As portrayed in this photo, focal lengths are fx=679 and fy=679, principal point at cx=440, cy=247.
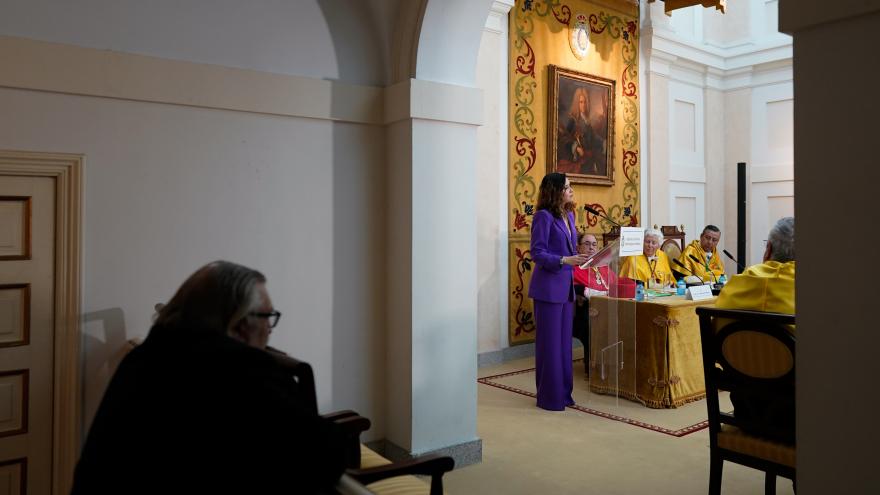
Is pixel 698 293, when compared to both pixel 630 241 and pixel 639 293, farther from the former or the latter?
pixel 630 241

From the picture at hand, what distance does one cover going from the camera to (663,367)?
549 centimetres

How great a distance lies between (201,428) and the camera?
157cm

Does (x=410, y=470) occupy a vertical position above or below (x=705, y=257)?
below

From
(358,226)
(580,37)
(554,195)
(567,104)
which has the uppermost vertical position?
(580,37)

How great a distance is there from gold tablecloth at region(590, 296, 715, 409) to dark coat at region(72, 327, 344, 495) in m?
4.23

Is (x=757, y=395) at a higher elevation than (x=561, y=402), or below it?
higher

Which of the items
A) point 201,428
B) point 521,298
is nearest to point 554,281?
point 521,298

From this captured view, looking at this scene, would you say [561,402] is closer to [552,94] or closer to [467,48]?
[467,48]

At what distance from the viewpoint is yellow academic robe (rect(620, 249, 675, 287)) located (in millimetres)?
7156

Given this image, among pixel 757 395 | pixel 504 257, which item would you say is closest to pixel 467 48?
pixel 757 395

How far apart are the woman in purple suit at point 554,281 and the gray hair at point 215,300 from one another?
148 inches

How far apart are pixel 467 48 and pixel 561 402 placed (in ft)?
9.58

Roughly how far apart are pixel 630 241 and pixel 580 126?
3.76 m

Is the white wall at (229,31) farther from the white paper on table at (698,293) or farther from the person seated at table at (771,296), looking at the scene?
the white paper on table at (698,293)
